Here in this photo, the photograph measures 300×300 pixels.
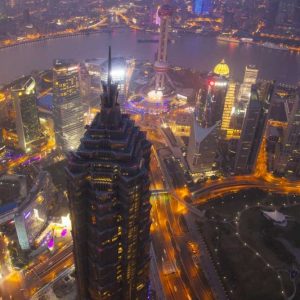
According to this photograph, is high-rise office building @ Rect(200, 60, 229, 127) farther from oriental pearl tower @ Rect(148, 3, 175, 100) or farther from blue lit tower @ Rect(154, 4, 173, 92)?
blue lit tower @ Rect(154, 4, 173, 92)

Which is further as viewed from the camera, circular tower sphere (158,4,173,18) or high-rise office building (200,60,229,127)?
circular tower sphere (158,4,173,18)

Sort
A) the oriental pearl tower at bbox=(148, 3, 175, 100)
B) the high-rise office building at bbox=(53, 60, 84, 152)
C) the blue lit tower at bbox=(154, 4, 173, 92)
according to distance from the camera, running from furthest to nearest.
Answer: the oriental pearl tower at bbox=(148, 3, 175, 100) < the blue lit tower at bbox=(154, 4, 173, 92) < the high-rise office building at bbox=(53, 60, 84, 152)

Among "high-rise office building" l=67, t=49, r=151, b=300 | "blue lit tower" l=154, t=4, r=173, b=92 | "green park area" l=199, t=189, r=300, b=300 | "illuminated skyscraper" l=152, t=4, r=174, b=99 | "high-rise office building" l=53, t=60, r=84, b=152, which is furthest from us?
"illuminated skyscraper" l=152, t=4, r=174, b=99

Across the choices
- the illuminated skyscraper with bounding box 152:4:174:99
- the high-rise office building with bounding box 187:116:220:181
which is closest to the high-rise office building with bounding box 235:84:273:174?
the high-rise office building with bounding box 187:116:220:181

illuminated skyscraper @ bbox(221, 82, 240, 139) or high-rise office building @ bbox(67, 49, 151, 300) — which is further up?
high-rise office building @ bbox(67, 49, 151, 300)

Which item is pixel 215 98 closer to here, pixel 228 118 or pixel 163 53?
pixel 228 118

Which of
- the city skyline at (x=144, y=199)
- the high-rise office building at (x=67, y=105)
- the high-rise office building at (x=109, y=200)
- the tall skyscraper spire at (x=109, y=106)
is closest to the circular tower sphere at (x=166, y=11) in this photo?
the city skyline at (x=144, y=199)

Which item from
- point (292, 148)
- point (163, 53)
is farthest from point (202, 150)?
point (163, 53)

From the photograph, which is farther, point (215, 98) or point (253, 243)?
point (215, 98)
